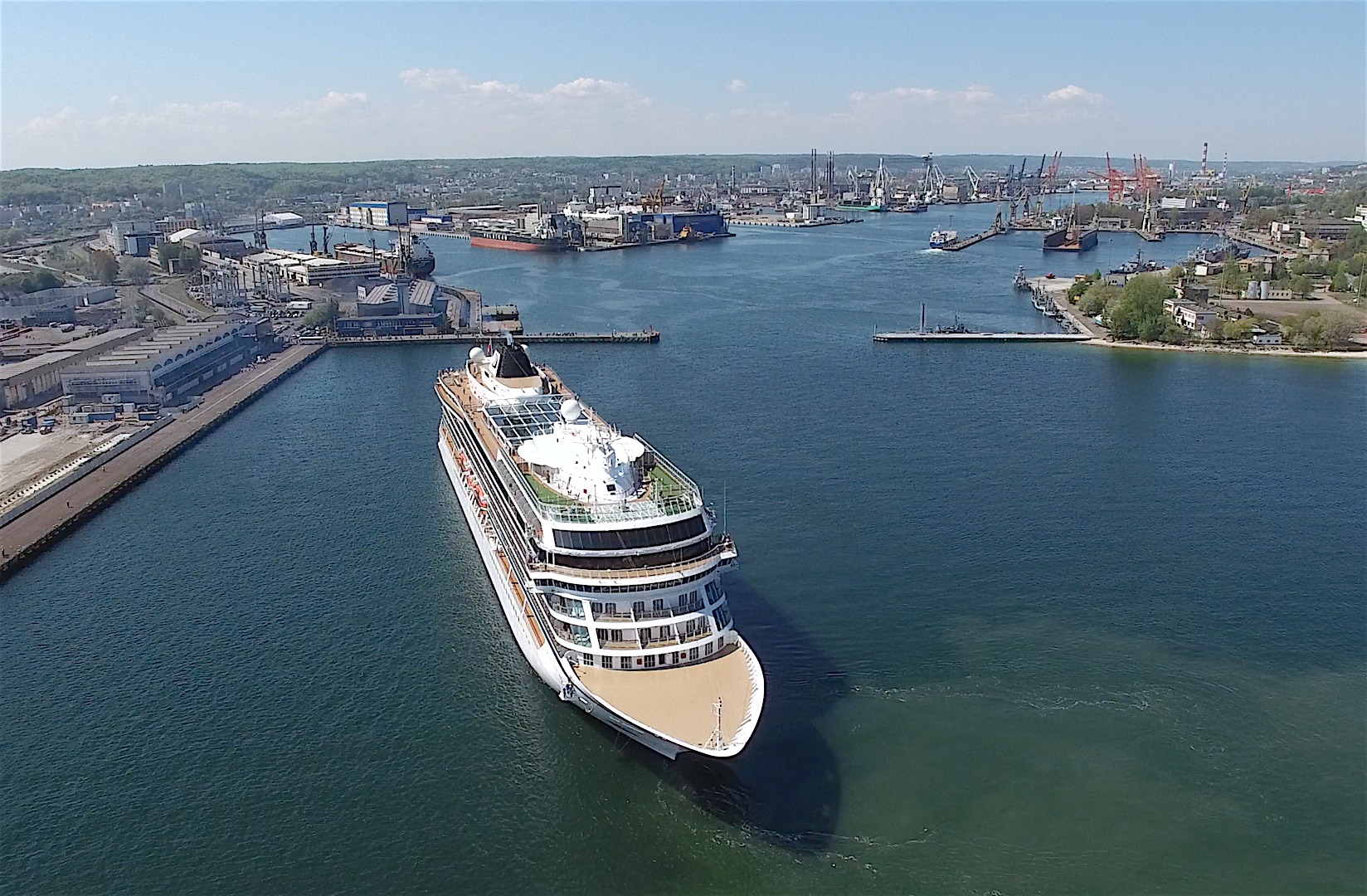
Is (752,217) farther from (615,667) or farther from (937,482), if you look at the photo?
(615,667)

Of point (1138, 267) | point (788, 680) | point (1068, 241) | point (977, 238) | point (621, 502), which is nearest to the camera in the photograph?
point (621, 502)

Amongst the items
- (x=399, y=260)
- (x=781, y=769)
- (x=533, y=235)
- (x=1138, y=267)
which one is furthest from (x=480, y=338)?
(x=533, y=235)

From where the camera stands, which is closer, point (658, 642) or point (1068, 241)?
point (658, 642)

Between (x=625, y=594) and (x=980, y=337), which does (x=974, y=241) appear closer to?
(x=980, y=337)

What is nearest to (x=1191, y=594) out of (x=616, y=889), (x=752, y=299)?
(x=616, y=889)

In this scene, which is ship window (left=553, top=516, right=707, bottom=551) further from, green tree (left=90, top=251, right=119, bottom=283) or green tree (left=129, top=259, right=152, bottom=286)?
green tree (left=90, top=251, right=119, bottom=283)

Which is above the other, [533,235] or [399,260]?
[533,235]
